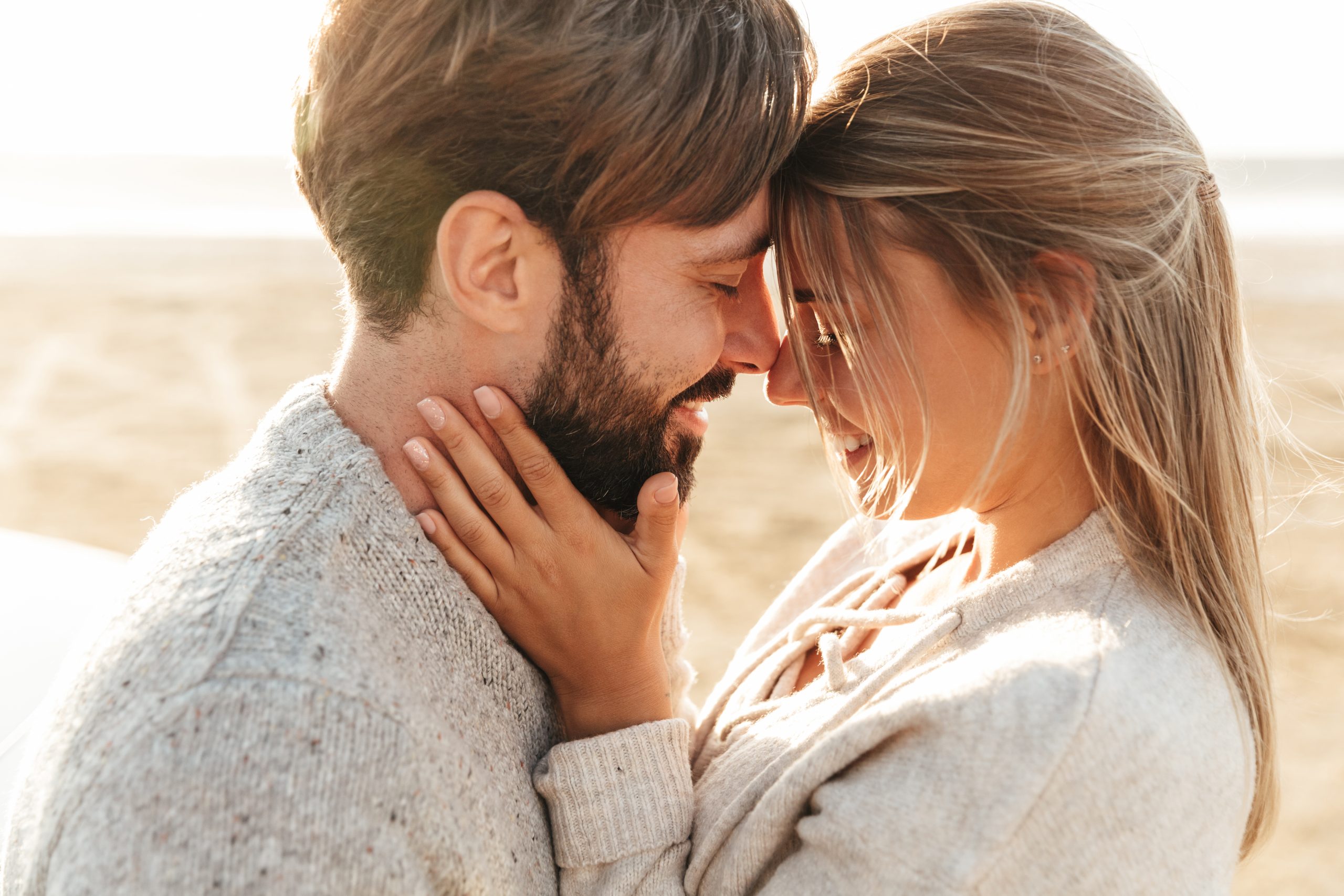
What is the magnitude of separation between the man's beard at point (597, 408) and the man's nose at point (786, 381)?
151 mm

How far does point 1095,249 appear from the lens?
5.43 feet

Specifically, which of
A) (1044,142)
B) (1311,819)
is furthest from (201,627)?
(1311,819)

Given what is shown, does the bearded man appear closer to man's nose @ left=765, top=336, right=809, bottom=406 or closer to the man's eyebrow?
the man's eyebrow

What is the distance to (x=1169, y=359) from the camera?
1.71 m

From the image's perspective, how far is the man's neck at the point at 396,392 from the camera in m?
1.75

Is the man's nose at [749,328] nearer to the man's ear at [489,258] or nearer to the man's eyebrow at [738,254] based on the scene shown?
the man's eyebrow at [738,254]

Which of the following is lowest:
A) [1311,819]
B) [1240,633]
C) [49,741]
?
[1311,819]

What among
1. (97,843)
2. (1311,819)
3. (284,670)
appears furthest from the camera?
(1311,819)

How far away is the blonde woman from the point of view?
1479 mm

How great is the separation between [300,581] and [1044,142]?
1.27m

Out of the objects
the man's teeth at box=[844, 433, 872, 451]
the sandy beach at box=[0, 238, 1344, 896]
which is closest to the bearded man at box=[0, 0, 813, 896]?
the man's teeth at box=[844, 433, 872, 451]

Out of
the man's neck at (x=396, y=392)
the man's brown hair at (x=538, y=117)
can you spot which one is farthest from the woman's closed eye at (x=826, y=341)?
the man's neck at (x=396, y=392)

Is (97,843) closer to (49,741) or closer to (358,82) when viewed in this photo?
(49,741)

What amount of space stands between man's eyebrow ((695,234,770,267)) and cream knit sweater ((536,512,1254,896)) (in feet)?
2.27
